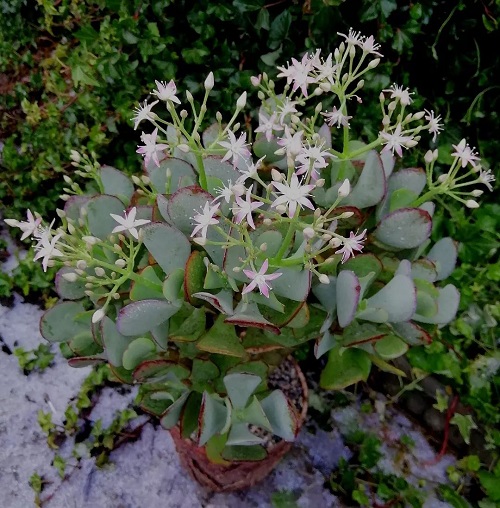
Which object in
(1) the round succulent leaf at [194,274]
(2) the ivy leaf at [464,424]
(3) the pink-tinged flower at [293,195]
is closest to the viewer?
(3) the pink-tinged flower at [293,195]

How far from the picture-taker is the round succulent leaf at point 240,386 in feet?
2.82

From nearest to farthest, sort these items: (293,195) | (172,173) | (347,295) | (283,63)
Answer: (293,195)
(347,295)
(172,173)
(283,63)

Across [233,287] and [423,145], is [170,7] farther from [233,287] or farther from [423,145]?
[233,287]

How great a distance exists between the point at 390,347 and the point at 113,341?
46cm

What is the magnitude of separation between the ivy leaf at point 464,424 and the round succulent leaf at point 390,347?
67cm

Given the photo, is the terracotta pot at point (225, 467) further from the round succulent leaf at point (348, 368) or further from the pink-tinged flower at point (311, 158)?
the pink-tinged flower at point (311, 158)

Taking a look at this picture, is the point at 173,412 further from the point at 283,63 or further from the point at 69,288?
the point at 283,63

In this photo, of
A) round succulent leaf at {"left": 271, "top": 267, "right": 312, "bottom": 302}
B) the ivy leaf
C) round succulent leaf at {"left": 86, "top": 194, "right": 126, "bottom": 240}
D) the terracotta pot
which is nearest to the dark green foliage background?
the ivy leaf

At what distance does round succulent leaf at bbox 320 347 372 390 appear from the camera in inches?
37.9

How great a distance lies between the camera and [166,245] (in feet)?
2.69

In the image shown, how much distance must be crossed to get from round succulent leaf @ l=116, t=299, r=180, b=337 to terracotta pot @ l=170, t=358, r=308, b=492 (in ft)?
1.62

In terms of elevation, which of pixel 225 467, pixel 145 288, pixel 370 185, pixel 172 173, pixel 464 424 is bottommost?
pixel 225 467

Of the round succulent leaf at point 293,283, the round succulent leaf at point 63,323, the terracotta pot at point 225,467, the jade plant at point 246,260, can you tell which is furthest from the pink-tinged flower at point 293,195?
the terracotta pot at point 225,467

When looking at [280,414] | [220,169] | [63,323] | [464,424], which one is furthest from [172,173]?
[464,424]
